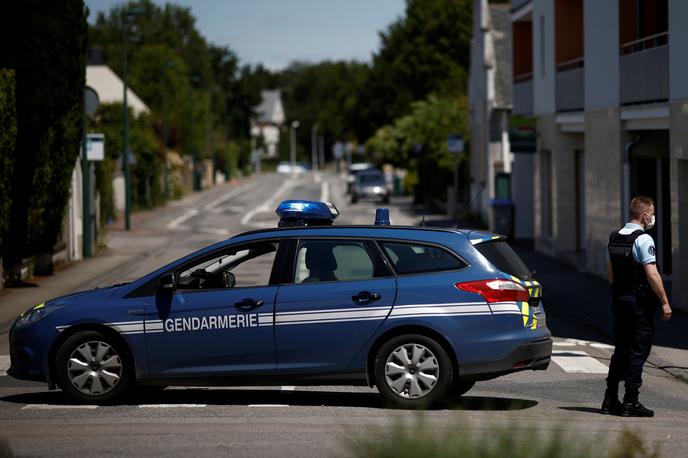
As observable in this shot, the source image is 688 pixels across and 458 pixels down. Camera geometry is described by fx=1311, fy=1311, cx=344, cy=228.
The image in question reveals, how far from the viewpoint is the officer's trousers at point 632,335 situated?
34.0 ft

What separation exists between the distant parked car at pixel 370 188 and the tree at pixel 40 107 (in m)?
37.9

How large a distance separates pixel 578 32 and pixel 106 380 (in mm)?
21865

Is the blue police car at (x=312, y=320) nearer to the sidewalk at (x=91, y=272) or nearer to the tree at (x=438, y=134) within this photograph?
the sidewalk at (x=91, y=272)

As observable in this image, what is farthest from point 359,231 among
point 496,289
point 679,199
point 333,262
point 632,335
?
point 679,199

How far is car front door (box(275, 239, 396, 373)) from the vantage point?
10.6 metres

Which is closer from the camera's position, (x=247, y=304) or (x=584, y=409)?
(x=247, y=304)

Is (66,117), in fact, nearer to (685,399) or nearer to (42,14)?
(42,14)

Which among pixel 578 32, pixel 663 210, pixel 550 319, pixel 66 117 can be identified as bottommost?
pixel 550 319

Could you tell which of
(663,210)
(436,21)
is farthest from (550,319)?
(436,21)

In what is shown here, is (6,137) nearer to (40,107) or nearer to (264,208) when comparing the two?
(40,107)

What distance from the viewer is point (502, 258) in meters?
10.8

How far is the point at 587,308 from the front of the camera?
68.1 feet

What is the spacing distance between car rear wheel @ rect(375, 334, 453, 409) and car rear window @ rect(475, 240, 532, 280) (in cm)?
83

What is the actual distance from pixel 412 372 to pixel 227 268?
1795 mm
